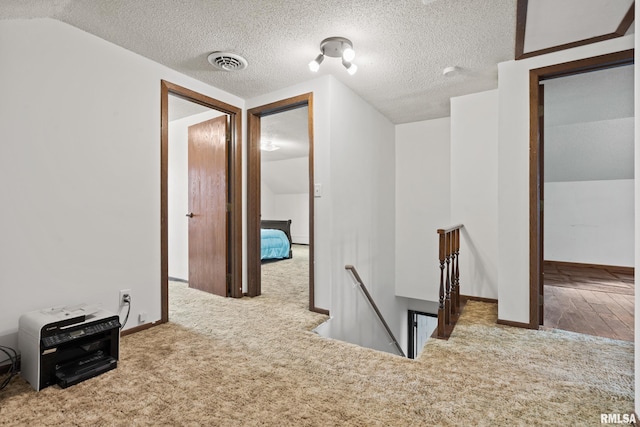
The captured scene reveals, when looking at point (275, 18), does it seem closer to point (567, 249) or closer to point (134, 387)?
point (134, 387)

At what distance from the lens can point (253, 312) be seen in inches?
113

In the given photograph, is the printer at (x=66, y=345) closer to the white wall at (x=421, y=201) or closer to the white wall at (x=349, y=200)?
the white wall at (x=349, y=200)

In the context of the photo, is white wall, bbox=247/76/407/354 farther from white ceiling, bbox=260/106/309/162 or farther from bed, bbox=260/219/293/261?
bed, bbox=260/219/293/261

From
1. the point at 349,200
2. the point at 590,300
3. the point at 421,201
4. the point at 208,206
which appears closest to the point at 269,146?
the point at 208,206

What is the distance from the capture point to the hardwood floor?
254cm

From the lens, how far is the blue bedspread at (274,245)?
5.93 metres

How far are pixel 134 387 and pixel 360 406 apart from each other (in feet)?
3.98

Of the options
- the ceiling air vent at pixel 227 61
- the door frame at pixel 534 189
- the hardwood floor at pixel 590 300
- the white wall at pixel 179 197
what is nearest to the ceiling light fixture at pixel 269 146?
the white wall at pixel 179 197

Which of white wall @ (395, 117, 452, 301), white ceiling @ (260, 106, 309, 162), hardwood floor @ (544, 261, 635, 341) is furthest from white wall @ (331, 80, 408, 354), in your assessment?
hardwood floor @ (544, 261, 635, 341)

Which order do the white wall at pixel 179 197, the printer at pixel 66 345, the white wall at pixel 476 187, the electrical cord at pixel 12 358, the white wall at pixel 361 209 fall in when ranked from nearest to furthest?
1. the printer at pixel 66 345
2. the electrical cord at pixel 12 358
3. the white wall at pixel 361 209
4. the white wall at pixel 476 187
5. the white wall at pixel 179 197

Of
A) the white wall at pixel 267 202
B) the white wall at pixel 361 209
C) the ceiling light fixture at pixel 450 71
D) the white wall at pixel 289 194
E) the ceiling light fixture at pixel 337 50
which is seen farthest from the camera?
the white wall at pixel 267 202

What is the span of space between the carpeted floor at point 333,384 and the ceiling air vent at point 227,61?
2179 millimetres

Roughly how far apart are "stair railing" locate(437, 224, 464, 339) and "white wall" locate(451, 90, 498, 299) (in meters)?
0.26

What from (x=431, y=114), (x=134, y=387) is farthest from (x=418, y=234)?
(x=134, y=387)
